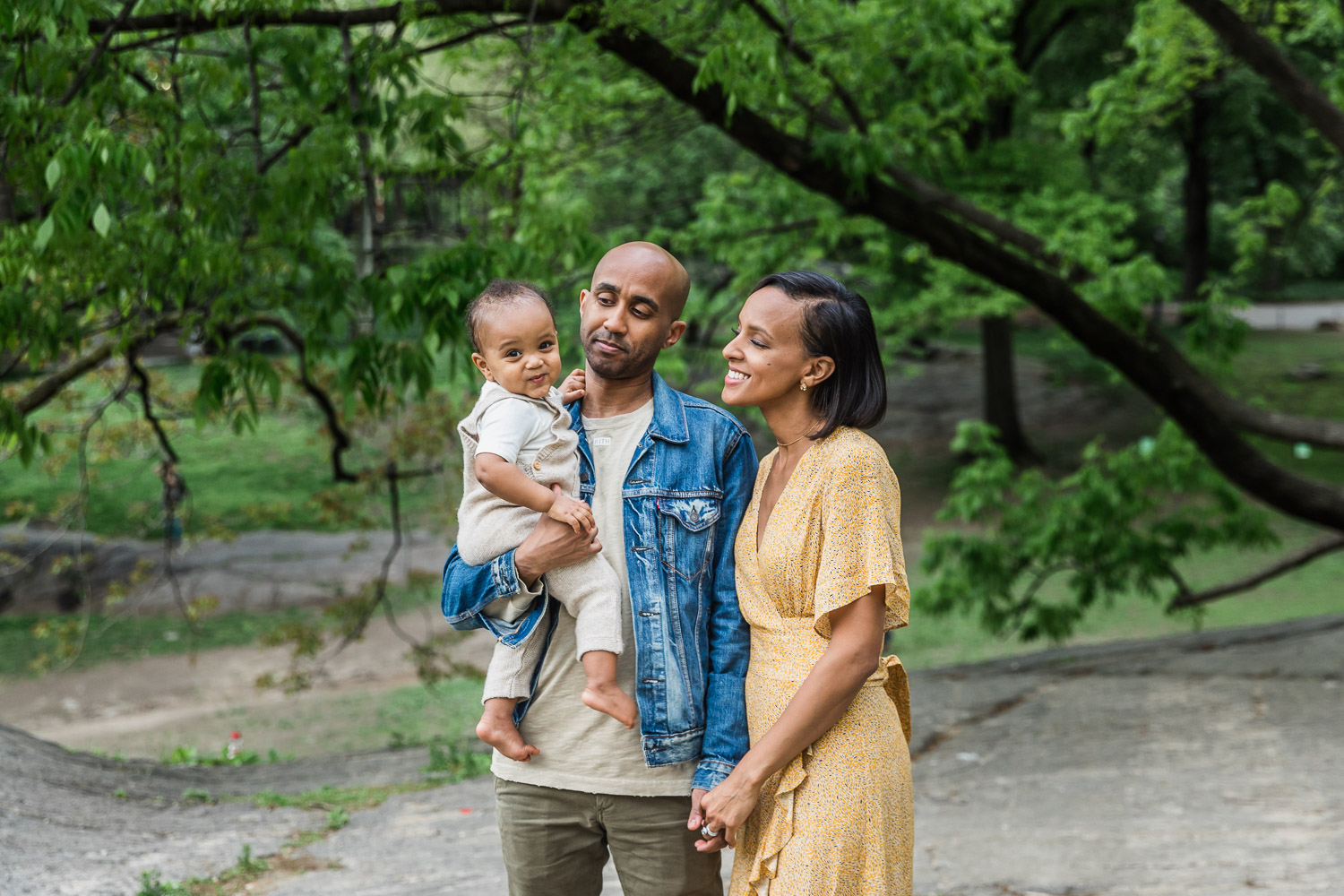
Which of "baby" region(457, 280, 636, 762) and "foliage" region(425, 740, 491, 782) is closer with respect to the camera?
"baby" region(457, 280, 636, 762)

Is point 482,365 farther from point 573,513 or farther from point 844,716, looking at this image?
point 844,716

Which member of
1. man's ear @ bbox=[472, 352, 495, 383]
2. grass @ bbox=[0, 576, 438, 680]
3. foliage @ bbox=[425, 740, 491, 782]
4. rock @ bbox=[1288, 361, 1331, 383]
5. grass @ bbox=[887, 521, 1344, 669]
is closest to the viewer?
man's ear @ bbox=[472, 352, 495, 383]

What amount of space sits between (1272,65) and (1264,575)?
387cm

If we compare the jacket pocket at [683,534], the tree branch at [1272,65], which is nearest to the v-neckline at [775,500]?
the jacket pocket at [683,534]

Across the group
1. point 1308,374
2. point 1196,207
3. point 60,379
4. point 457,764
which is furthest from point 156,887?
point 1308,374

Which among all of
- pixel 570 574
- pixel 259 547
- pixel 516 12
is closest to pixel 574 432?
pixel 570 574

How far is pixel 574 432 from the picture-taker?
7.72ft

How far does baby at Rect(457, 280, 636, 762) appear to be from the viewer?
2.22m

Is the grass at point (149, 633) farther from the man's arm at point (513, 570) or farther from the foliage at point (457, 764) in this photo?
the man's arm at point (513, 570)

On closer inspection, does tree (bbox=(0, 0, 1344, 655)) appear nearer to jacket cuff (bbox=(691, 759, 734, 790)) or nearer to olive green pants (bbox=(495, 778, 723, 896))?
olive green pants (bbox=(495, 778, 723, 896))

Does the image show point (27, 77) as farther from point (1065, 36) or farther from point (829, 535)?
point (1065, 36)

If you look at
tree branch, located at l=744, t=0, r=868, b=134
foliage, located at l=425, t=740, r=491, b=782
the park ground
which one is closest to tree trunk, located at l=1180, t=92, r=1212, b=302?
the park ground

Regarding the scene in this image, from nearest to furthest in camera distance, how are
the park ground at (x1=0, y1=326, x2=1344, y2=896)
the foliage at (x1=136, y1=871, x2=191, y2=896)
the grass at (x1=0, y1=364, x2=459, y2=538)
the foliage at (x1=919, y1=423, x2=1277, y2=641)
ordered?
1. the foliage at (x1=136, y1=871, x2=191, y2=896)
2. the park ground at (x1=0, y1=326, x2=1344, y2=896)
3. the foliage at (x1=919, y1=423, x2=1277, y2=641)
4. the grass at (x1=0, y1=364, x2=459, y2=538)

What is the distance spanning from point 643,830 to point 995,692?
591cm
